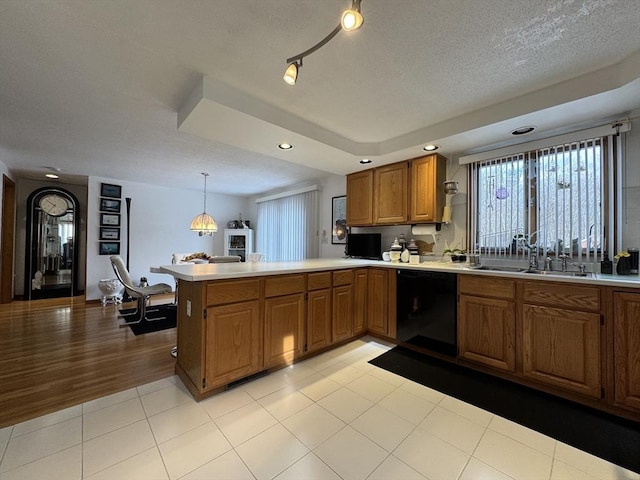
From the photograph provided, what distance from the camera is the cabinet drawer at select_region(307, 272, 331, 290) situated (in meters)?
2.57

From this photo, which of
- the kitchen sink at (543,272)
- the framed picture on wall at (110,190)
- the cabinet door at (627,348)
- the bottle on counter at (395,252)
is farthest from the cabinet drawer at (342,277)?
the framed picture on wall at (110,190)

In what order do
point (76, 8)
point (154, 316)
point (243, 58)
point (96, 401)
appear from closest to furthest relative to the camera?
point (76, 8) → point (243, 58) → point (96, 401) → point (154, 316)

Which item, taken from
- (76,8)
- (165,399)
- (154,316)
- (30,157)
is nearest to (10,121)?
(30,157)

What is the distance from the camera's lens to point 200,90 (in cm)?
195

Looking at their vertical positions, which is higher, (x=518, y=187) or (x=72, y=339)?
(x=518, y=187)

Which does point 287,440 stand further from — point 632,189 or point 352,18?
point 632,189

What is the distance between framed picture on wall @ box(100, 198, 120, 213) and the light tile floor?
453 centimetres

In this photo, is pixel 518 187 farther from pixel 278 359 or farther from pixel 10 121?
pixel 10 121

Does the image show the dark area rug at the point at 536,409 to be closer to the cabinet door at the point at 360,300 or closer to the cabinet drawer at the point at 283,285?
the cabinet door at the point at 360,300

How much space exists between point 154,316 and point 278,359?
2.78 metres

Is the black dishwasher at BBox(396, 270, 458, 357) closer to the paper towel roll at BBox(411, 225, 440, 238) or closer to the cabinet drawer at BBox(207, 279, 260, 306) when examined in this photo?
the paper towel roll at BBox(411, 225, 440, 238)

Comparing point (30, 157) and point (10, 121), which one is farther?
point (30, 157)

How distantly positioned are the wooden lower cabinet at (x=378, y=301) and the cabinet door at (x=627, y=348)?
5.75 feet

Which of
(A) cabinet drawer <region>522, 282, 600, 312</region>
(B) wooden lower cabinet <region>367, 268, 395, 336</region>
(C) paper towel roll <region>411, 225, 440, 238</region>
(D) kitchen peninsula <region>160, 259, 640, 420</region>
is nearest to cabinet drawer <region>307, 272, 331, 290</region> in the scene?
(D) kitchen peninsula <region>160, 259, 640, 420</region>
